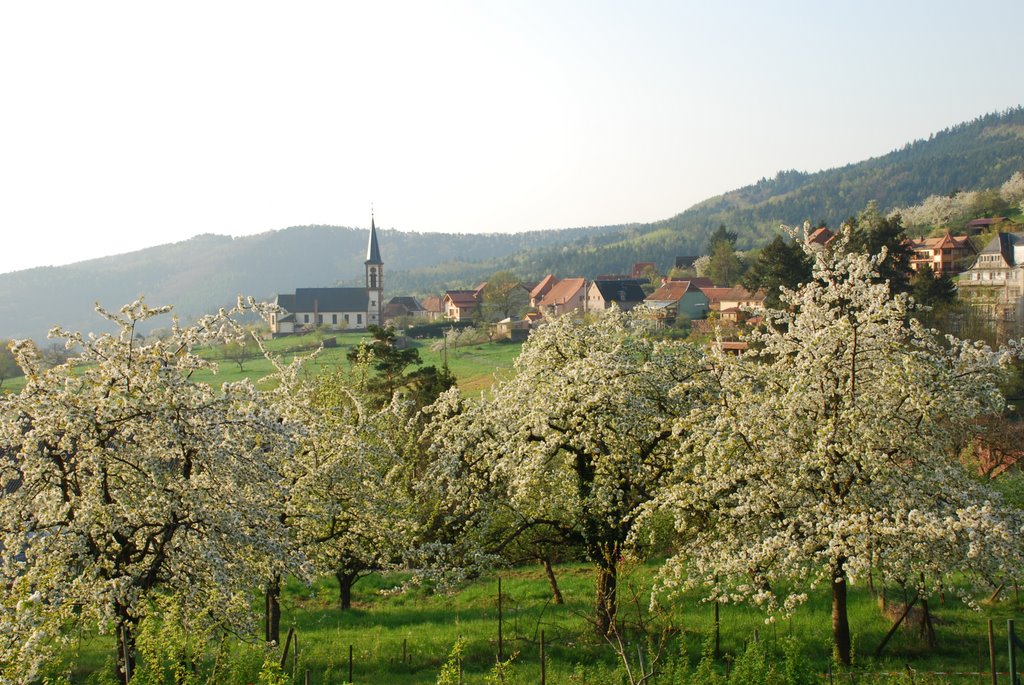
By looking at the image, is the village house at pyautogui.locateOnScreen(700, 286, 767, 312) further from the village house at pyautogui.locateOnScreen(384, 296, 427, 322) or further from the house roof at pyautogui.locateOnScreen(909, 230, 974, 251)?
the village house at pyautogui.locateOnScreen(384, 296, 427, 322)

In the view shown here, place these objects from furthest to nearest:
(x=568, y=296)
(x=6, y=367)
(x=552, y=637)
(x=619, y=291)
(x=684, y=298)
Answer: (x=568, y=296) → (x=619, y=291) → (x=684, y=298) → (x=6, y=367) → (x=552, y=637)

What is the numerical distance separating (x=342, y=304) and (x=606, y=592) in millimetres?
148816

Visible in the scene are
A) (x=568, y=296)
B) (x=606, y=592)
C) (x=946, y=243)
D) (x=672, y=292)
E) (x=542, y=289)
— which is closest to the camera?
(x=606, y=592)

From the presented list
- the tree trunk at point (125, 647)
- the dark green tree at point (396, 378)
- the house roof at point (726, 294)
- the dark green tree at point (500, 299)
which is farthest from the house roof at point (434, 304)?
the tree trunk at point (125, 647)

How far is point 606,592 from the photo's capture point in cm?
2347

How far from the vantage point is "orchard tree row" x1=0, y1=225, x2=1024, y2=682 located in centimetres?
1641

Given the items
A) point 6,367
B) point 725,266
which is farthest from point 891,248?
point 6,367

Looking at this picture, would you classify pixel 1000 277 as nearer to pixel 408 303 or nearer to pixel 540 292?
pixel 540 292

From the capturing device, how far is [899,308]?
19.5 meters

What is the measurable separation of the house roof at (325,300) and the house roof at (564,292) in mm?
34859

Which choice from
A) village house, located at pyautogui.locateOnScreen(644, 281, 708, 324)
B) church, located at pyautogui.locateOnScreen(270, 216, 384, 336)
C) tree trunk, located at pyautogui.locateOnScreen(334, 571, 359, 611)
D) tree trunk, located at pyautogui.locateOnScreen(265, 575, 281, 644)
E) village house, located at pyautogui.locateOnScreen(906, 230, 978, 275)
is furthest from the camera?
church, located at pyautogui.locateOnScreen(270, 216, 384, 336)

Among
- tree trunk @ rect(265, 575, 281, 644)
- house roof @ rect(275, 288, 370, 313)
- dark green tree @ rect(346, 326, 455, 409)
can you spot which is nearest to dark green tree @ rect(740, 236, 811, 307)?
dark green tree @ rect(346, 326, 455, 409)

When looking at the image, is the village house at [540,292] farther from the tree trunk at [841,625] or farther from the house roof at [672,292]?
the tree trunk at [841,625]

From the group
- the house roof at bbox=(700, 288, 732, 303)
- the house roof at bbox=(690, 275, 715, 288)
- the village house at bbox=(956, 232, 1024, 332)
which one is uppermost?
the village house at bbox=(956, 232, 1024, 332)
